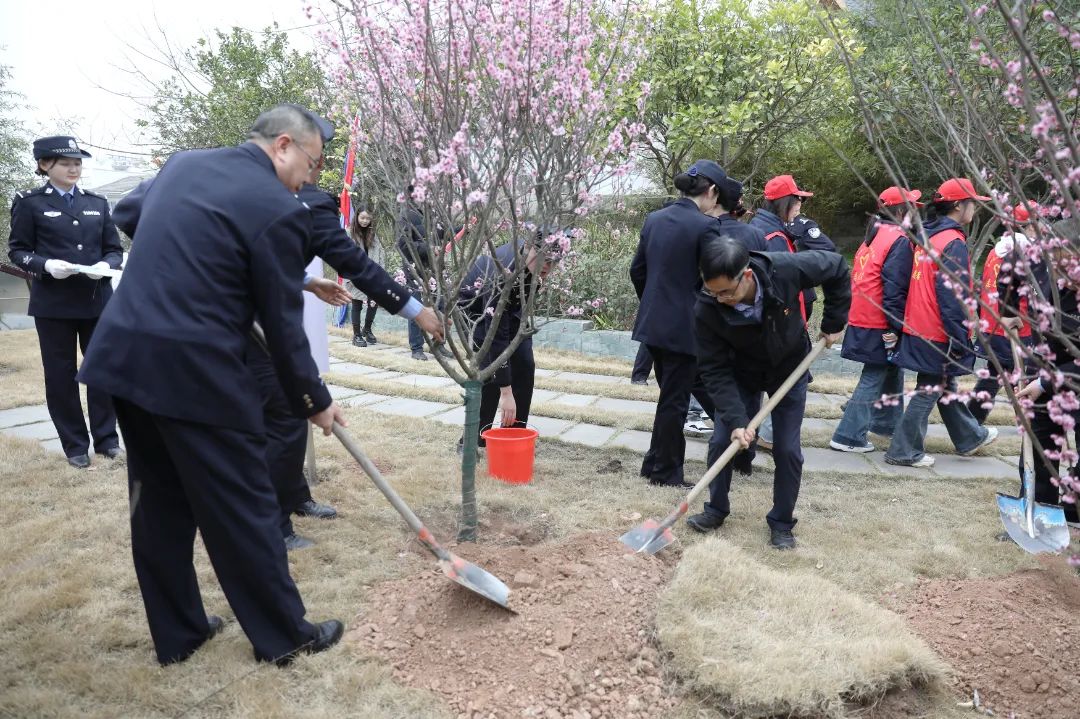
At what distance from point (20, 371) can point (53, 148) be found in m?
4.20

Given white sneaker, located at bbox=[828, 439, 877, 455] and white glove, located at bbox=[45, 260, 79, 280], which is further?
white sneaker, located at bbox=[828, 439, 877, 455]

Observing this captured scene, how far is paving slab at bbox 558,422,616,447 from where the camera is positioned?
566 cm

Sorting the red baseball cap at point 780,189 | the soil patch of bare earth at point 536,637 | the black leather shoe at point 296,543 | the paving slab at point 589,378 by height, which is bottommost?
the black leather shoe at point 296,543

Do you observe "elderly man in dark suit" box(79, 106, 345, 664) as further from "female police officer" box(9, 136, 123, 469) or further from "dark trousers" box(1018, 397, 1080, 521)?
"dark trousers" box(1018, 397, 1080, 521)

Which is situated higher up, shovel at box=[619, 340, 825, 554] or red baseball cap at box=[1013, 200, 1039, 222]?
red baseball cap at box=[1013, 200, 1039, 222]

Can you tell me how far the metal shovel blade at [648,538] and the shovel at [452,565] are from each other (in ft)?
2.53

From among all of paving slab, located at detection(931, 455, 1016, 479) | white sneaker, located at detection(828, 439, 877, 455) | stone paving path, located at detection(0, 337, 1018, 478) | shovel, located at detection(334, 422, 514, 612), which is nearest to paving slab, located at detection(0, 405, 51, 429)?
stone paving path, located at detection(0, 337, 1018, 478)

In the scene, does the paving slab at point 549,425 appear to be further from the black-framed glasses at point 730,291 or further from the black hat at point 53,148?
the black hat at point 53,148

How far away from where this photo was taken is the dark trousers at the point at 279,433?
10.6 ft

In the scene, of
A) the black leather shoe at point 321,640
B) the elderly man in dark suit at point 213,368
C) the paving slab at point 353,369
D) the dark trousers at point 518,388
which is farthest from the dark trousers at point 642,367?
the elderly man in dark suit at point 213,368

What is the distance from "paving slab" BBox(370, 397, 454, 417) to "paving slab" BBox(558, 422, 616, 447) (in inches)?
52.3

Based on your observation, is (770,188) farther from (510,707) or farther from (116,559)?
(116,559)

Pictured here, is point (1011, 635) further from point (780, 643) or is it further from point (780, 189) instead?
point (780, 189)

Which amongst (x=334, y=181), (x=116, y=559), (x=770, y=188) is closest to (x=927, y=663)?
(x=116, y=559)
